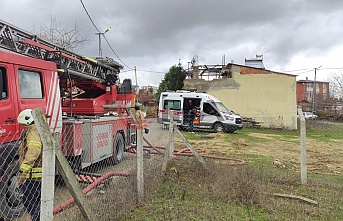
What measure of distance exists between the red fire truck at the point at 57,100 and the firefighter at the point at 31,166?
35.8 inches

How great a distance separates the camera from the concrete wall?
78.2ft

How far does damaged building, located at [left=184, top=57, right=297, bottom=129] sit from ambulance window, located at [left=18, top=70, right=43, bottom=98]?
21.0m

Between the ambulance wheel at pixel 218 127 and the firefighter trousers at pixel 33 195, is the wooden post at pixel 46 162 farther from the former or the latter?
the ambulance wheel at pixel 218 127

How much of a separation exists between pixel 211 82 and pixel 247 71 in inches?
132

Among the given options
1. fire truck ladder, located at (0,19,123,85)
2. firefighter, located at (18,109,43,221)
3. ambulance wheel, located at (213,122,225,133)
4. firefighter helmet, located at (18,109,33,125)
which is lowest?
ambulance wheel, located at (213,122,225,133)

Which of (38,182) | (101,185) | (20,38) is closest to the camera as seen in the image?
(38,182)

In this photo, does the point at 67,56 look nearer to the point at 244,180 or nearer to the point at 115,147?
the point at 115,147

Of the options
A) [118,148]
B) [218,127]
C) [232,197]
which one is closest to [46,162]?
[232,197]

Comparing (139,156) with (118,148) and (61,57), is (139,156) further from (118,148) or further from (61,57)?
(118,148)

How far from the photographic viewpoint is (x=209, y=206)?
175 inches

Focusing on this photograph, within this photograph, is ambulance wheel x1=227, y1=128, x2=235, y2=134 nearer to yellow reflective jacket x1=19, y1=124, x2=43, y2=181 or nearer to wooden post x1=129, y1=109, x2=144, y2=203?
wooden post x1=129, y1=109, x2=144, y2=203

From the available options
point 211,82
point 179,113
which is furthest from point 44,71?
point 211,82

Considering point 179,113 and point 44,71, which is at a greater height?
point 44,71

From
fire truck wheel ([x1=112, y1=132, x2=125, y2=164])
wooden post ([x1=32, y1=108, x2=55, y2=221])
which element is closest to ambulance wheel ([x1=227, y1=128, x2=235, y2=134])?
fire truck wheel ([x1=112, y1=132, x2=125, y2=164])
